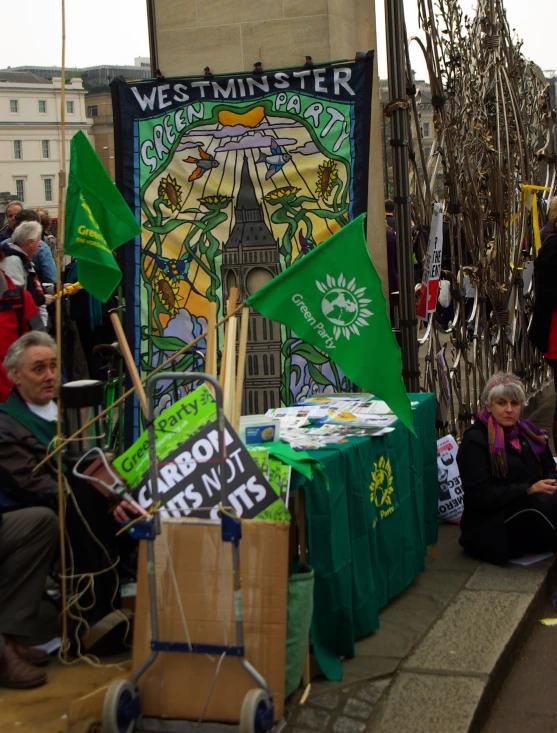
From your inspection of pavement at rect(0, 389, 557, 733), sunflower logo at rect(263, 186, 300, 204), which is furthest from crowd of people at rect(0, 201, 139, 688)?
sunflower logo at rect(263, 186, 300, 204)

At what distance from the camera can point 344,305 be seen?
4.27 m

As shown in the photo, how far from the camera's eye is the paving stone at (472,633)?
4.34 meters

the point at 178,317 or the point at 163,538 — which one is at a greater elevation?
the point at 178,317

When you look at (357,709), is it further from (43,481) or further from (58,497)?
(43,481)

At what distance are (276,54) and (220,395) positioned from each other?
12.7 feet

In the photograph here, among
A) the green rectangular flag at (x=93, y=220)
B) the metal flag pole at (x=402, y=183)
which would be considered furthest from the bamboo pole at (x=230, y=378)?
the metal flag pole at (x=402, y=183)

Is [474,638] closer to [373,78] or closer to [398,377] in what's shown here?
[398,377]

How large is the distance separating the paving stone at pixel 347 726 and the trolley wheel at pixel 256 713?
344 mm

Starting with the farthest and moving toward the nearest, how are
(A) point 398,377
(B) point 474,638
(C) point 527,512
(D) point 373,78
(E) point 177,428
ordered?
1. (D) point 373,78
2. (C) point 527,512
3. (B) point 474,638
4. (A) point 398,377
5. (E) point 177,428

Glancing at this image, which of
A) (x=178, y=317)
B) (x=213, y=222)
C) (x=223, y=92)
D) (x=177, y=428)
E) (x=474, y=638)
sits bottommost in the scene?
(x=474, y=638)

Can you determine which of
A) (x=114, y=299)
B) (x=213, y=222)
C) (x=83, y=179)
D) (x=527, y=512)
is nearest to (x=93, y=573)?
(x=83, y=179)

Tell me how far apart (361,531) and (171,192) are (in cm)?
286

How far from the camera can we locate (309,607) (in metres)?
3.95

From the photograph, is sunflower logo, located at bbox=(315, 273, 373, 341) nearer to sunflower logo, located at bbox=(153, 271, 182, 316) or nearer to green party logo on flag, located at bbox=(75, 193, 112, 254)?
green party logo on flag, located at bbox=(75, 193, 112, 254)
